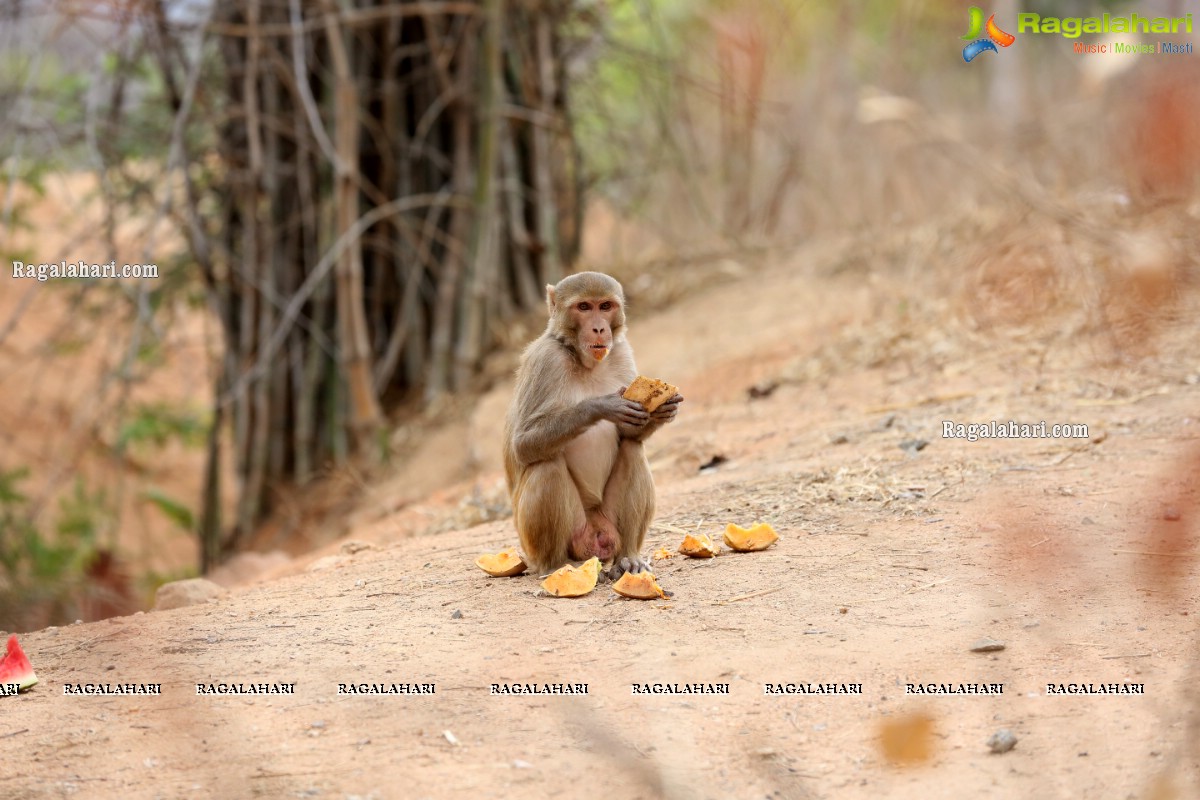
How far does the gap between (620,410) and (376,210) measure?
592 cm

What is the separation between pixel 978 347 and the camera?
27.0 ft

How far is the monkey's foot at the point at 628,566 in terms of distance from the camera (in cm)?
502

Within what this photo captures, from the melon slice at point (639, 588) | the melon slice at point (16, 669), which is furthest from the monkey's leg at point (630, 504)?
the melon slice at point (16, 669)

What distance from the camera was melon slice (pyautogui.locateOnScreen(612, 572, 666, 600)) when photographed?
460cm

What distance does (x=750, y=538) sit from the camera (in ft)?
16.9

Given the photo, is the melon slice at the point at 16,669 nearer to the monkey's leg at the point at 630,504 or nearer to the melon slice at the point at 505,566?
the melon slice at the point at 505,566

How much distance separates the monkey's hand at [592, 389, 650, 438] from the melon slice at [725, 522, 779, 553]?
2.18 ft

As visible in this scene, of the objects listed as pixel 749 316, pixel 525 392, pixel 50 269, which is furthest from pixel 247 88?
pixel 525 392

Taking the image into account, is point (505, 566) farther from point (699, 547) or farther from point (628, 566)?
point (699, 547)

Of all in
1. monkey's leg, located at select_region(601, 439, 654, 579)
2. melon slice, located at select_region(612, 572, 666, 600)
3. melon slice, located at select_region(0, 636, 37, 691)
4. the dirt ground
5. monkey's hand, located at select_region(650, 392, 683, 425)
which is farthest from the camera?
monkey's leg, located at select_region(601, 439, 654, 579)

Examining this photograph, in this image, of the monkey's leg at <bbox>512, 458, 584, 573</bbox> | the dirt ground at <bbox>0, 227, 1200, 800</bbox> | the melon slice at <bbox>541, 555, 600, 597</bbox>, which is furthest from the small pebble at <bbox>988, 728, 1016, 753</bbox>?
the monkey's leg at <bbox>512, 458, 584, 573</bbox>

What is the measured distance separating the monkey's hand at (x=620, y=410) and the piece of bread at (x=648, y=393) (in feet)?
0.14

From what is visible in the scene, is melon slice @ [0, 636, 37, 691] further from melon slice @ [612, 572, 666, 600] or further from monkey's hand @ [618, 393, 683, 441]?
monkey's hand @ [618, 393, 683, 441]

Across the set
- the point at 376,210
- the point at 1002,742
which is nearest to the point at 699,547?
the point at 1002,742
